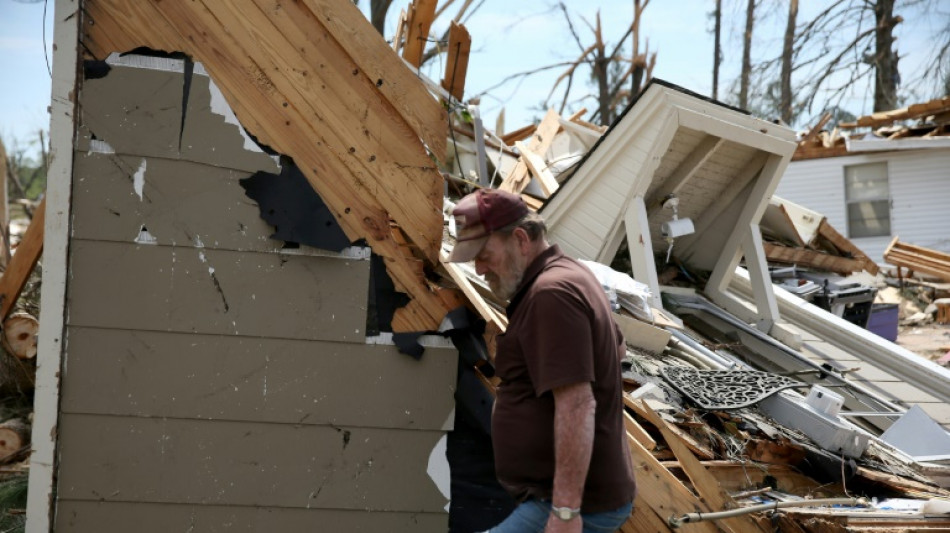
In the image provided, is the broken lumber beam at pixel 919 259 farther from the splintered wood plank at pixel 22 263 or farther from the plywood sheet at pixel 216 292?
the plywood sheet at pixel 216 292

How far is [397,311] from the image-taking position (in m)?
3.81

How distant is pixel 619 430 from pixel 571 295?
51 cm

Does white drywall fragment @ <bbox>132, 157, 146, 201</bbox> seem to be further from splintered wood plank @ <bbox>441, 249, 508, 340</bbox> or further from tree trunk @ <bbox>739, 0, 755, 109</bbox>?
tree trunk @ <bbox>739, 0, 755, 109</bbox>

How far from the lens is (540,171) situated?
357 inches

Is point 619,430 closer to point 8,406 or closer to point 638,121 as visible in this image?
point 638,121

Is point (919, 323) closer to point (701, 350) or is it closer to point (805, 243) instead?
point (805, 243)

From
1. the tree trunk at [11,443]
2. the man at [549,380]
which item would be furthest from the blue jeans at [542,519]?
the tree trunk at [11,443]

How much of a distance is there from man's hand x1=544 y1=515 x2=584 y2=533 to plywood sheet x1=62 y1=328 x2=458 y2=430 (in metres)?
1.28

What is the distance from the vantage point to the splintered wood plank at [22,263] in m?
5.79

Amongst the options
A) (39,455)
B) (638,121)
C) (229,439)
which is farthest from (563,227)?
(39,455)

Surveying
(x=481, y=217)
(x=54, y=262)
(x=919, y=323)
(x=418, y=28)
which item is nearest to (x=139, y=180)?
(x=54, y=262)

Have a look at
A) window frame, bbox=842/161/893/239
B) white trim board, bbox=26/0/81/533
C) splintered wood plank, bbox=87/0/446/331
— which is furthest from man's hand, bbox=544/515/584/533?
window frame, bbox=842/161/893/239

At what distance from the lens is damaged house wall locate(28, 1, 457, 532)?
3580mm

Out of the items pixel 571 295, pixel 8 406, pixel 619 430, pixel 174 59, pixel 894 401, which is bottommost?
pixel 8 406
